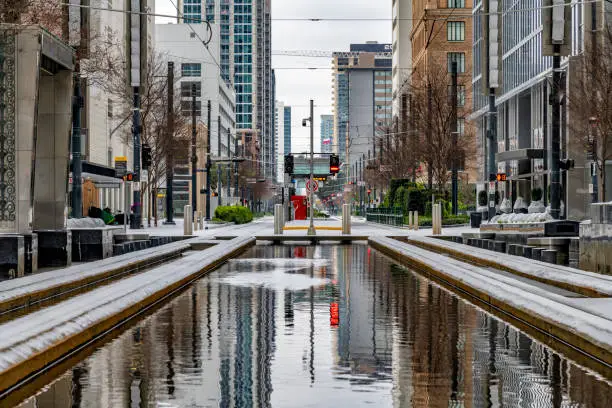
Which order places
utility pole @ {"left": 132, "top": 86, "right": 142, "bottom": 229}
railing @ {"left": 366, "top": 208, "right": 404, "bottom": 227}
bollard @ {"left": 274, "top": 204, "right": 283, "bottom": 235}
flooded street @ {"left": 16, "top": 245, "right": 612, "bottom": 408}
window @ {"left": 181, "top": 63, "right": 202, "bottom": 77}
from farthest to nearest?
window @ {"left": 181, "top": 63, "right": 202, "bottom": 77}, railing @ {"left": 366, "top": 208, "right": 404, "bottom": 227}, utility pole @ {"left": 132, "top": 86, "right": 142, "bottom": 229}, bollard @ {"left": 274, "top": 204, "right": 283, "bottom": 235}, flooded street @ {"left": 16, "top": 245, "right": 612, "bottom": 408}

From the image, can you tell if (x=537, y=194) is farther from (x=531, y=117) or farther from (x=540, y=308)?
(x=540, y=308)

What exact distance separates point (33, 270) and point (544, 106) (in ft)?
210

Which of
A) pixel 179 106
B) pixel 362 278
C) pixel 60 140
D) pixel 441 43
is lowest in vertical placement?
pixel 362 278

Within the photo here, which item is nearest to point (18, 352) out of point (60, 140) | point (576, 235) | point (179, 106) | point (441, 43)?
point (60, 140)

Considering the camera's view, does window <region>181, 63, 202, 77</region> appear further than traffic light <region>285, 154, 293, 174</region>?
Yes

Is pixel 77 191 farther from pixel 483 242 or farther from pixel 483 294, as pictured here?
pixel 483 294

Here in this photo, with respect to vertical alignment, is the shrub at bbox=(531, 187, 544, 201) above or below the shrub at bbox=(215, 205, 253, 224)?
above

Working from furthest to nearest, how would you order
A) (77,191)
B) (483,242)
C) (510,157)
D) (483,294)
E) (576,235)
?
(510,157) < (77,191) < (483,242) < (576,235) < (483,294)

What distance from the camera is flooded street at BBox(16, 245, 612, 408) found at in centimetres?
803

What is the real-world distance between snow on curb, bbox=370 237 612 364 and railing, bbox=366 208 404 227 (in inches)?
1788

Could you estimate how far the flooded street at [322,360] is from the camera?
8.03 meters

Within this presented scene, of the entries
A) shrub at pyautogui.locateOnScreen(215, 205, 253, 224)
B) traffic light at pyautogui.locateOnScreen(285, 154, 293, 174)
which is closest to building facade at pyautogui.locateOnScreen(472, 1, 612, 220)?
traffic light at pyautogui.locateOnScreen(285, 154, 293, 174)

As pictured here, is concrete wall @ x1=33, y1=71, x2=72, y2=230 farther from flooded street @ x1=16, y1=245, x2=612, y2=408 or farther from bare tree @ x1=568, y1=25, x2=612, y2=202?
bare tree @ x1=568, y1=25, x2=612, y2=202

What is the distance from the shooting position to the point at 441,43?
427ft
